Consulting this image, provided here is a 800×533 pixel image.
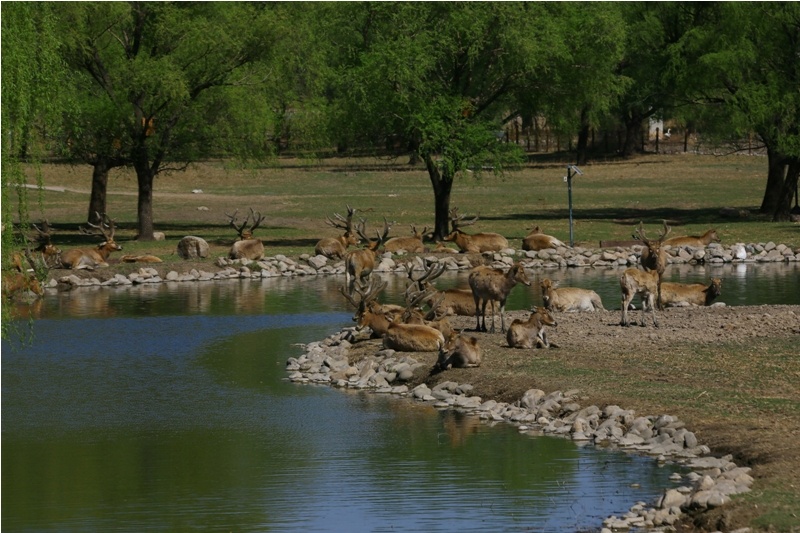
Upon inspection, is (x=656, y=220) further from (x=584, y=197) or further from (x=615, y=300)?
(x=615, y=300)

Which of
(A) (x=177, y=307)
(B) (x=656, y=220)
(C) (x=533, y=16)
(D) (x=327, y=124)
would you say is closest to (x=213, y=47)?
(D) (x=327, y=124)

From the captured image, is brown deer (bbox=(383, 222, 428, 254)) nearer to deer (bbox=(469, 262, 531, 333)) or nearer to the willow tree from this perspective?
the willow tree

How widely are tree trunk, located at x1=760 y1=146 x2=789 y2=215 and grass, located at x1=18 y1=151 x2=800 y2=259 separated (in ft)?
2.18

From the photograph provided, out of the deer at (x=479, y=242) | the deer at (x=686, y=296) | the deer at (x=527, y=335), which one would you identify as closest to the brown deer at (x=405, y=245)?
the deer at (x=479, y=242)

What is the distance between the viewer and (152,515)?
1228 cm

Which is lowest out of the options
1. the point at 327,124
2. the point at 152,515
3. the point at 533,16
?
the point at 152,515

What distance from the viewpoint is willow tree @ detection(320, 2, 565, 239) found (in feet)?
120

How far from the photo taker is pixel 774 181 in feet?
142

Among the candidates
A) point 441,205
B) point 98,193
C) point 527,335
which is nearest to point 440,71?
point 441,205

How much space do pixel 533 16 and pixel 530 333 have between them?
68.2 ft

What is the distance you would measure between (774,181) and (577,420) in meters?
30.3

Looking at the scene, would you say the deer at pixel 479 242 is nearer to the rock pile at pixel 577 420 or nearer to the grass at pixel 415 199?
the grass at pixel 415 199

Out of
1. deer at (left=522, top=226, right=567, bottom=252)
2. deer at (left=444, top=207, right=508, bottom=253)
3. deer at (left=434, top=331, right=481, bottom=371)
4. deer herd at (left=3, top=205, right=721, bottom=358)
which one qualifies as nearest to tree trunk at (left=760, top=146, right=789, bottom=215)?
deer at (left=522, top=226, right=567, bottom=252)

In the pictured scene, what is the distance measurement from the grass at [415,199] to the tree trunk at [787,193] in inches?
23.1
